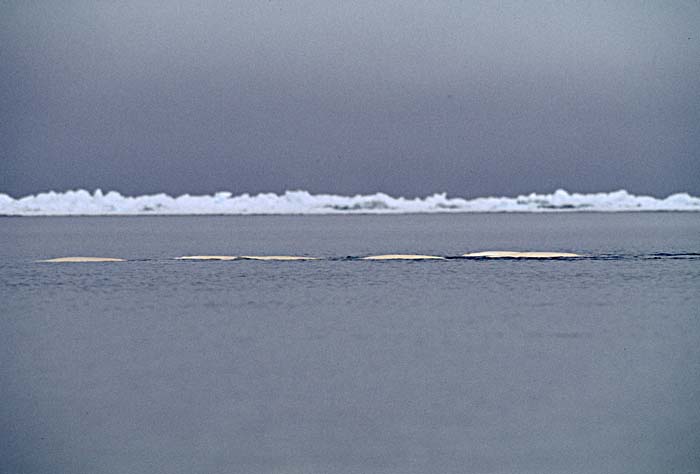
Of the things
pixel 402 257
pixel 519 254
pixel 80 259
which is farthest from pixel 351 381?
pixel 519 254

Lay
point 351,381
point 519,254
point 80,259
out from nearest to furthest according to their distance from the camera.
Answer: point 351,381 < point 80,259 < point 519,254

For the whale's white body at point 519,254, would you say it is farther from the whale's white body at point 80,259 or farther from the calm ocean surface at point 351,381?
the calm ocean surface at point 351,381

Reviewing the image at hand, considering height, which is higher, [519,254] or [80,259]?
[519,254]

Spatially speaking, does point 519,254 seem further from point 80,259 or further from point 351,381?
point 351,381

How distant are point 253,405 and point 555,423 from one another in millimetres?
4294

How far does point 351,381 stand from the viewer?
14875mm

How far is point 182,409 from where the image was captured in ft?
43.0

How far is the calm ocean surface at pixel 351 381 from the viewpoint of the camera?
36.5 ft

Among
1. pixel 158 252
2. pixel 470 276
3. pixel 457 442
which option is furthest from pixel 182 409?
pixel 158 252

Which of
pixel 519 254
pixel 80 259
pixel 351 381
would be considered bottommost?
pixel 351 381

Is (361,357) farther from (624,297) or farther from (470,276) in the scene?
(470,276)

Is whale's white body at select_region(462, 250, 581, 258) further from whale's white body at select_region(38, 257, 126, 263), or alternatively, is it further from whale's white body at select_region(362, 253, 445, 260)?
whale's white body at select_region(38, 257, 126, 263)

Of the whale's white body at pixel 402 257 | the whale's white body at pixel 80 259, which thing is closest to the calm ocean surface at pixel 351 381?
the whale's white body at pixel 80 259

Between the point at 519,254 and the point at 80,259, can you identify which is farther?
the point at 519,254
